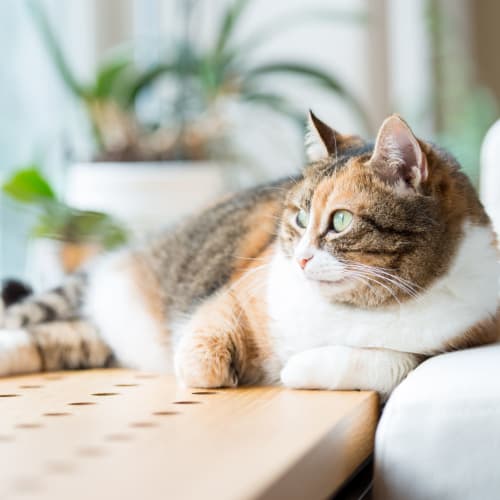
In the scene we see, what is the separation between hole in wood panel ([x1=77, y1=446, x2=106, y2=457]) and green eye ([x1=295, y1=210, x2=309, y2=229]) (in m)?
0.49

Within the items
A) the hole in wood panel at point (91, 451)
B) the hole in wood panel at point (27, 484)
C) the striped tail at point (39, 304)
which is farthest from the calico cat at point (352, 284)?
the hole in wood panel at point (27, 484)

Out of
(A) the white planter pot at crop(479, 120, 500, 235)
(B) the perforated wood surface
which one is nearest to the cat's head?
(B) the perforated wood surface

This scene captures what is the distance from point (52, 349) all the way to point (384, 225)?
0.61 metres

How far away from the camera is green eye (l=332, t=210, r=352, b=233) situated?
1.13 meters

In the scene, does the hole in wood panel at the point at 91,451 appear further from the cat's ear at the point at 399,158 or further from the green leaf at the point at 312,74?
the green leaf at the point at 312,74

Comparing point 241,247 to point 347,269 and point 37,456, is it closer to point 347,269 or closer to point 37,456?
point 347,269

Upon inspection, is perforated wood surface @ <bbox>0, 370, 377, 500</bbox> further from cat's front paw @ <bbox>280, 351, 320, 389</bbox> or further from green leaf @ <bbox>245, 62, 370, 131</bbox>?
green leaf @ <bbox>245, 62, 370, 131</bbox>

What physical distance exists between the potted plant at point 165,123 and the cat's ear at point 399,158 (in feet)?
3.85

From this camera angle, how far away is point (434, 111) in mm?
4527

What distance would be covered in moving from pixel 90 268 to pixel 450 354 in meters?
0.84

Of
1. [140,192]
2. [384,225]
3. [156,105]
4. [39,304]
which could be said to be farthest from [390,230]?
[156,105]

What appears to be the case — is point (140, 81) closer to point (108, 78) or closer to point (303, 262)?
point (108, 78)

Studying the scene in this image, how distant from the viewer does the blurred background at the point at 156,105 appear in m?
2.25

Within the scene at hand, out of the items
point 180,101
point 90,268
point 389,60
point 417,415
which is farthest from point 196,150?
point 417,415
